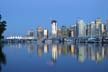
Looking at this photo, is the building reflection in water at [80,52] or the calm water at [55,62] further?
the building reflection in water at [80,52]

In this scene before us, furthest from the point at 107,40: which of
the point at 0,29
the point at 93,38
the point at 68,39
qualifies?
the point at 0,29

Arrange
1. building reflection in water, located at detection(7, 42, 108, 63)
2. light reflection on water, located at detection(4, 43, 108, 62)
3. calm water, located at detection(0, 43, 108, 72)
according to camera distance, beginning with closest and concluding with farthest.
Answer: calm water, located at detection(0, 43, 108, 72), building reflection in water, located at detection(7, 42, 108, 63), light reflection on water, located at detection(4, 43, 108, 62)

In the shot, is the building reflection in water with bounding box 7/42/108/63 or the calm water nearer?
the calm water

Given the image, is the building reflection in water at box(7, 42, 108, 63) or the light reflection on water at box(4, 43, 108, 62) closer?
the building reflection in water at box(7, 42, 108, 63)

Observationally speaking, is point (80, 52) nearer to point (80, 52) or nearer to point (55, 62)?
point (80, 52)

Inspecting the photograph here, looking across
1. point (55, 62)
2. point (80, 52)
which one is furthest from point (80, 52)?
point (55, 62)

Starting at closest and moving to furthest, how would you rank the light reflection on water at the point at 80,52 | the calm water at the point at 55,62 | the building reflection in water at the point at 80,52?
the calm water at the point at 55,62
the building reflection in water at the point at 80,52
the light reflection on water at the point at 80,52

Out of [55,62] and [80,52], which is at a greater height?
[55,62]

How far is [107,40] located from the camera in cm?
14562

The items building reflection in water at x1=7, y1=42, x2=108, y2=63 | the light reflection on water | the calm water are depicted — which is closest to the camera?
the calm water

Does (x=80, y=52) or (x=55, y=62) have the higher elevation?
(x=55, y=62)

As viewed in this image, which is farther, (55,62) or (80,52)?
(80,52)

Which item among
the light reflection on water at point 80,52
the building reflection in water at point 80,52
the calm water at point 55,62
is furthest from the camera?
the light reflection on water at point 80,52

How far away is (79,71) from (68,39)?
167319 millimetres
